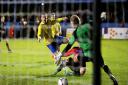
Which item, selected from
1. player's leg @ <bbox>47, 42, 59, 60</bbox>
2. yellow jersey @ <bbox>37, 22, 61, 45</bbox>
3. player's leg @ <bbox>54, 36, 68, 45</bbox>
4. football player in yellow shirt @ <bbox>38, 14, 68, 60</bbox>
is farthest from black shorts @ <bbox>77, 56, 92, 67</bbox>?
player's leg @ <bbox>54, 36, 68, 45</bbox>

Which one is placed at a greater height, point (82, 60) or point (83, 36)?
point (83, 36)

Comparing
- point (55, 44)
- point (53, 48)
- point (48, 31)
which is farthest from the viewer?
point (48, 31)

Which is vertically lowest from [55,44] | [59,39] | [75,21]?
[55,44]

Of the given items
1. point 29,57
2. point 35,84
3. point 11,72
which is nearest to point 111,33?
point 29,57

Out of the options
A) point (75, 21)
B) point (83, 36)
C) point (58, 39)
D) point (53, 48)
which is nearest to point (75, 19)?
point (75, 21)

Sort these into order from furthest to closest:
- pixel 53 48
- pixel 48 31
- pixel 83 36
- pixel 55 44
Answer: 1. pixel 48 31
2. pixel 55 44
3. pixel 53 48
4. pixel 83 36

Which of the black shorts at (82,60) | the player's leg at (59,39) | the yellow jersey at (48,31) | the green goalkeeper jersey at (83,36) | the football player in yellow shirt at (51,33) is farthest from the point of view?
the player's leg at (59,39)

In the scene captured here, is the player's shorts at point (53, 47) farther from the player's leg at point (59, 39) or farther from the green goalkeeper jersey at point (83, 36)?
the green goalkeeper jersey at point (83, 36)

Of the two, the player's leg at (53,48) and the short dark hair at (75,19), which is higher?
the short dark hair at (75,19)

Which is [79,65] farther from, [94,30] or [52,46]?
[94,30]

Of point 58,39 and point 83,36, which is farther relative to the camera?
point 58,39

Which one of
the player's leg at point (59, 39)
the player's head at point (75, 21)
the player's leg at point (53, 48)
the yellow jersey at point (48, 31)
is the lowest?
the player's leg at point (53, 48)

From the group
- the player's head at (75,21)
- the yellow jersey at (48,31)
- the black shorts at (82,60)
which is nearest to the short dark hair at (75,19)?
the player's head at (75,21)

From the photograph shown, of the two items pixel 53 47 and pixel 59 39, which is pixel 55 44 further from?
pixel 59 39
